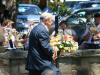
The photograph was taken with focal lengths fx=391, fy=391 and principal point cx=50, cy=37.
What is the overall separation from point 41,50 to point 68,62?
1817mm

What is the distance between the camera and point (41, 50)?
650cm

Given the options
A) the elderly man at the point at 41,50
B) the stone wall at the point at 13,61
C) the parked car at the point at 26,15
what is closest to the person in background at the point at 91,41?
the stone wall at the point at 13,61

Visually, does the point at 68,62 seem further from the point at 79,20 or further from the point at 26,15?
the point at 26,15

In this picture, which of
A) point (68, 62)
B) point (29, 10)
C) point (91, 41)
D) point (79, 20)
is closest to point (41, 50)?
point (68, 62)

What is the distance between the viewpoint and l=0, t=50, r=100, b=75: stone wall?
317 inches

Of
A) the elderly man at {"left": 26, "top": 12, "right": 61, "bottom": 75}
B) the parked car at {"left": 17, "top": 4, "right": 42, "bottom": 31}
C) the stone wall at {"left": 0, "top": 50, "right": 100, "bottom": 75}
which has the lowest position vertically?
the parked car at {"left": 17, "top": 4, "right": 42, "bottom": 31}

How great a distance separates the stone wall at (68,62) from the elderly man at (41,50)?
4.84 feet

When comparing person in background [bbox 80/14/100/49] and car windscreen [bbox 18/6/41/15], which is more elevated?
person in background [bbox 80/14/100/49]

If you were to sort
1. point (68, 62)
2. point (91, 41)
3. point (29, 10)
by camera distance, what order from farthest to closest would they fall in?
point (29, 10) < point (91, 41) < point (68, 62)

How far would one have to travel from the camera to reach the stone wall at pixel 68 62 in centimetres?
805

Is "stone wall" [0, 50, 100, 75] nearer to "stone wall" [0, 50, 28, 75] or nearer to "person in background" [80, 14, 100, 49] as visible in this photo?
"stone wall" [0, 50, 28, 75]

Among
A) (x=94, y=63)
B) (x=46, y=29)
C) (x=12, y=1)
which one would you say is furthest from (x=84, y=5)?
(x=46, y=29)

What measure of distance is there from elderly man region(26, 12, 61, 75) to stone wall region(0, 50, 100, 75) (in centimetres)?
148

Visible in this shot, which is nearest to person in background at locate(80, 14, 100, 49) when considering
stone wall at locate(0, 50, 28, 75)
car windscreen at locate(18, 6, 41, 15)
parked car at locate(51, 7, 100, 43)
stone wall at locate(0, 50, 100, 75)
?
stone wall at locate(0, 50, 100, 75)
